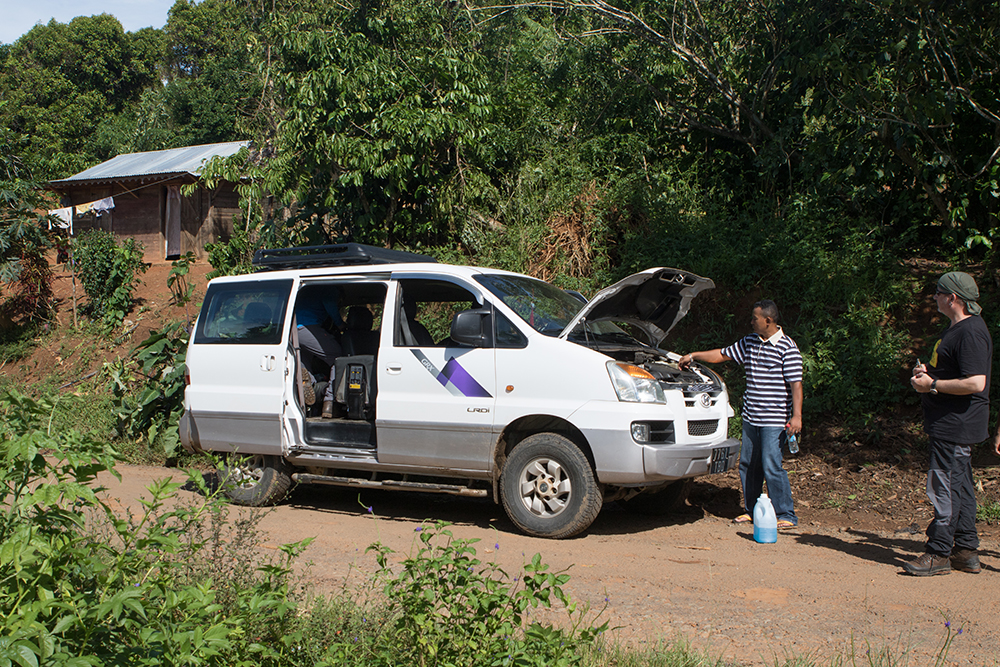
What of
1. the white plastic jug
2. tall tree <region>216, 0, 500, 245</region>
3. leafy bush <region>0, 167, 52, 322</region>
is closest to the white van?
the white plastic jug

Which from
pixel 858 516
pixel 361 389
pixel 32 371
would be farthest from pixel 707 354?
pixel 32 371

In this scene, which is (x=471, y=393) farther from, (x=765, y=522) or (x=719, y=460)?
(x=765, y=522)

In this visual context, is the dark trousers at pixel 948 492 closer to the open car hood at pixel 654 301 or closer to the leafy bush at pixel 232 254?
the open car hood at pixel 654 301

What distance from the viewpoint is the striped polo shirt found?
6.43 meters

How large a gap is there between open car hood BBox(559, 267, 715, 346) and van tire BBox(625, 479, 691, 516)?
4.14ft

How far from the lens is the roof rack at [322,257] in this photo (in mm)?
7168

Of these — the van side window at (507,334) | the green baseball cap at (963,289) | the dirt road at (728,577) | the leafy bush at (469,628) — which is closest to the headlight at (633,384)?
the van side window at (507,334)

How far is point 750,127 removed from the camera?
39.3 ft

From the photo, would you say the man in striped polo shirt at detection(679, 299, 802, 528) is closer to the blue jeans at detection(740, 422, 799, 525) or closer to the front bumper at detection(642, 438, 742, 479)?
the blue jeans at detection(740, 422, 799, 525)

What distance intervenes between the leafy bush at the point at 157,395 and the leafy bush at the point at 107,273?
6.59 meters

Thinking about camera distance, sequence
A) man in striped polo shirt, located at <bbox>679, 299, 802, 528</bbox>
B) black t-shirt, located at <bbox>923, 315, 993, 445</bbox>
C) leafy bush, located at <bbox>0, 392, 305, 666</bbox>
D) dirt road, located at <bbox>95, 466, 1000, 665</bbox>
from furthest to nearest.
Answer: man in striped polo shirt, located at <bbox>679, 299, 802, 528</bbox>
black t-shirt, located at <bbox>923, 315, 993, 445</bbox>
dirt road, located at <bbox>95, 466, 1000, 665</bbox>
leafy bush, located at <bbox>0, 392, 305, 666</bbox>

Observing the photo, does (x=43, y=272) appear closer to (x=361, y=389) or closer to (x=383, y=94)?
(x=383, y=94)

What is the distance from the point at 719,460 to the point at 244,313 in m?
4.40

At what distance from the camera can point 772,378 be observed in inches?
255
